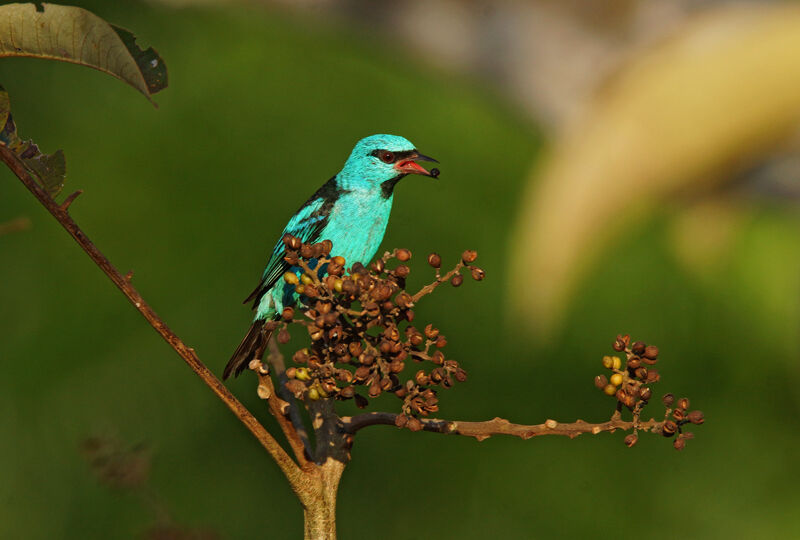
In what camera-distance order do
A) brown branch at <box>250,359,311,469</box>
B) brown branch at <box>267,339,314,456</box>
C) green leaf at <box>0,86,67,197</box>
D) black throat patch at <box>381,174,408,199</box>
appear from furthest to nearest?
black throat patch at <box>381,174,408,199</box> < brown branch at <box>267,339,314,456</box> < brown branch at <box>250,359,311,469</box> < green leaf at <box>0,86,67,197</box>

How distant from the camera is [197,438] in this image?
426 cm

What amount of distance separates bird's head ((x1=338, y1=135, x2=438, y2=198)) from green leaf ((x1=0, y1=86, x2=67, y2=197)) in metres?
0.96

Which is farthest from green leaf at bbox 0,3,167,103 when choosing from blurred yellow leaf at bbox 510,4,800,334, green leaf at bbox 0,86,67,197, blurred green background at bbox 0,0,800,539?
blurred yellow leaf at bbox 510,4,800,334

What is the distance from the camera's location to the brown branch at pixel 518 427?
1294 mm

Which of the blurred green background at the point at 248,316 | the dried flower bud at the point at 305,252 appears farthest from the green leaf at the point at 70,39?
the blurred green background at the point at 248,316

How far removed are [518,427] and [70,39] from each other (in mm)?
916

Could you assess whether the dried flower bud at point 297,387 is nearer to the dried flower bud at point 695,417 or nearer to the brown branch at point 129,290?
the brown branch at point 129,290

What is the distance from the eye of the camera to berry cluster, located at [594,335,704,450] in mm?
1339

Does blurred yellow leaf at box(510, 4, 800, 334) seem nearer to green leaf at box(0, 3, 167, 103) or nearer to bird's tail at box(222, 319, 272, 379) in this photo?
bird's tail at box(222, 319, 272, 379)

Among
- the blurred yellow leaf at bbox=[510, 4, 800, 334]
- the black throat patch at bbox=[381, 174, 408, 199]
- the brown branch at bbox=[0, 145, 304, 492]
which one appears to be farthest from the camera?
the blurred yellow leaf at bbox=[510, 4, 800, 334]

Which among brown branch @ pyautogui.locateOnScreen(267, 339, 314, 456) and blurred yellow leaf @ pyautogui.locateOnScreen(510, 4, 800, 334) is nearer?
brown branch @ pyautogui.locateOnScreen(267, 339, 314, 456)

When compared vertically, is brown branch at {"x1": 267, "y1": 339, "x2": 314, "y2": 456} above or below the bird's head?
below

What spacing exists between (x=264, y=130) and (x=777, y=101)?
3210 mm

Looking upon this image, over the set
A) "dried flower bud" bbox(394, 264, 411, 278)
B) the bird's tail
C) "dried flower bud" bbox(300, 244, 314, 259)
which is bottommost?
the bird's tail
